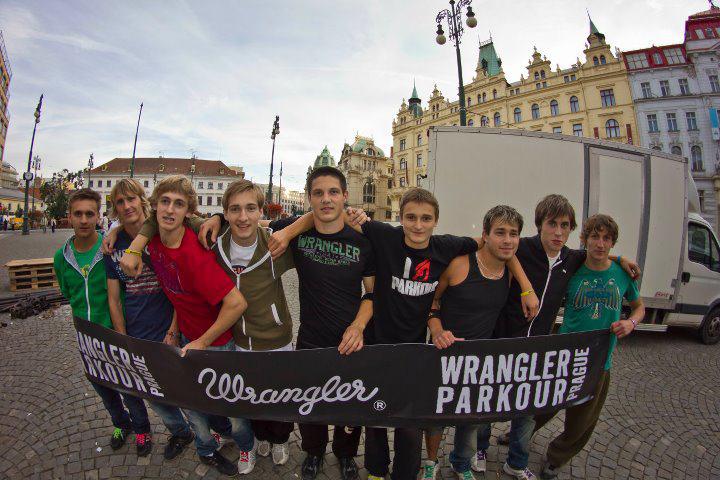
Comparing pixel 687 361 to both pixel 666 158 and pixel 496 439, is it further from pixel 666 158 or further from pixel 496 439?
pixel 496 439

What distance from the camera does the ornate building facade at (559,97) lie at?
3581cm

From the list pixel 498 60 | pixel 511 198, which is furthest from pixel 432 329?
pixel 498 60

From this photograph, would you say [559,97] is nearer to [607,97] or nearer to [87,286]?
[607,97]

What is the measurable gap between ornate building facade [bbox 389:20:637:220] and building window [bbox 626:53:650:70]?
3.65ft

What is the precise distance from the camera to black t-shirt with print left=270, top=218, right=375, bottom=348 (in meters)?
2.46

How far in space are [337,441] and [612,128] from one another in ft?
157

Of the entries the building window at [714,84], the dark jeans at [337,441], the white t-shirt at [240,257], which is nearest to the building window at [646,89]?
Answer: the building window at [714,84]

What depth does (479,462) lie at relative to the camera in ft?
9.34

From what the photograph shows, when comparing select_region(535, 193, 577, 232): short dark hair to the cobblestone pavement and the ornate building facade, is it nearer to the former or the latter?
the cobblestone pavement

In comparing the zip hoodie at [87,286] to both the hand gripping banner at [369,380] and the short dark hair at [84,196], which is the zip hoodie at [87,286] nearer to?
the short dark hair at [84,196]

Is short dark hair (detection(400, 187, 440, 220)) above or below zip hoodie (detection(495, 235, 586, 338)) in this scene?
above

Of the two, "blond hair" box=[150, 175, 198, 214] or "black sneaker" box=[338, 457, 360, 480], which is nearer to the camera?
"blond hair" box=[150, 175, 198, 214]

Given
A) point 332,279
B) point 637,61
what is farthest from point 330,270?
point 637,61

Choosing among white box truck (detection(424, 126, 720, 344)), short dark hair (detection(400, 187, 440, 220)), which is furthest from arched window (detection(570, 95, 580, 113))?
short dark hair (detection(400, 187, 440, 220))
